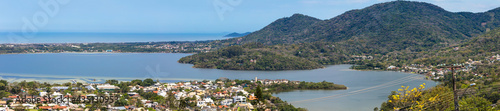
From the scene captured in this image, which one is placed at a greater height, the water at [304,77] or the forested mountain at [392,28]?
the forested mountain at [392,28]

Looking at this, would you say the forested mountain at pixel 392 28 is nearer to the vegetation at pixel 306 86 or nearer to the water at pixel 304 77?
the water at pixel 304 77

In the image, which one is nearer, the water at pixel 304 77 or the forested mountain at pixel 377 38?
the water at pixel 304 77

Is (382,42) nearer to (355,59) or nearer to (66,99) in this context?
(355,59)

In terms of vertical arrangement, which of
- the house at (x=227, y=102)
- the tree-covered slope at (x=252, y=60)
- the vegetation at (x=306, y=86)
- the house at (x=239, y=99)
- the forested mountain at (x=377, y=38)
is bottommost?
the house at (x=227, y=102)

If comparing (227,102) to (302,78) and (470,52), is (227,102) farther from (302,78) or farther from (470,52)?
(470,52)

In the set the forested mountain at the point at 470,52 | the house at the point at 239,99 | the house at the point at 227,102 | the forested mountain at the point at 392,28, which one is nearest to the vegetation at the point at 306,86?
the house at the point at 239,99

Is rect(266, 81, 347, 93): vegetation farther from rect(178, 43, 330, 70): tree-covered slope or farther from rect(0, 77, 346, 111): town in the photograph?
rect(178, 43, 330, 70): tree-covered slope

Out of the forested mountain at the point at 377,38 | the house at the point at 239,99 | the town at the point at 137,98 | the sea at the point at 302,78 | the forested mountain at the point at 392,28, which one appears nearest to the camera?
the town at the point at 137,98

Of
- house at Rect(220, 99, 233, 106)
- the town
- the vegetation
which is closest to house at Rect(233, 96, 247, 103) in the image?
the town

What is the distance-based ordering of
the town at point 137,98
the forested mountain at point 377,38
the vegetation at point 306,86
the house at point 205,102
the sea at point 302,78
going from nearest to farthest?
the town at point 137,98 → the house at point 205,102 → the sea at point 302,78 → the vegetation at point 306,86 → the forested mountain at point 377,38
